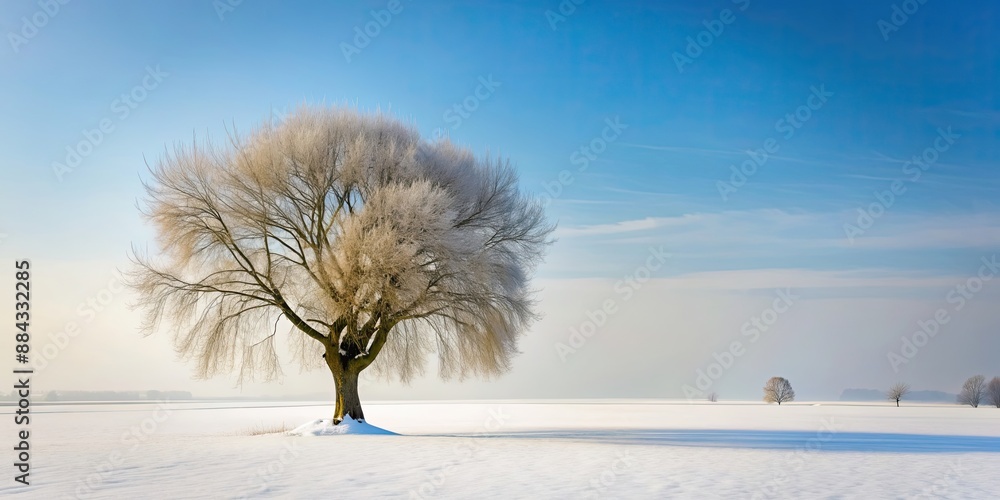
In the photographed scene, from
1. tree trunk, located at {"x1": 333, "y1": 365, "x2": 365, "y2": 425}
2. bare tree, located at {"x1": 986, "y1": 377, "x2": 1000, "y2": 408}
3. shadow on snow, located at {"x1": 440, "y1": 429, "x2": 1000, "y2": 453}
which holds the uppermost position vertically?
tree trunk, located at {"x1": 333, "y1": 365, "x2": 365, "y2": 425}

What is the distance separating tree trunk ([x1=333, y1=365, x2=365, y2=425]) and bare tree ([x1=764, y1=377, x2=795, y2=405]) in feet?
175

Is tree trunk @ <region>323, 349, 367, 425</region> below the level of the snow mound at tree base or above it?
above

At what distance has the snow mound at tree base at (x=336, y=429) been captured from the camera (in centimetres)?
2073

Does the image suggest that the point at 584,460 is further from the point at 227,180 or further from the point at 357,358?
the point at 227,180

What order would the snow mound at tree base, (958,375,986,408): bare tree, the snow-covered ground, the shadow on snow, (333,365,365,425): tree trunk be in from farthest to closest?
1. (958,375,986,408): bare tree
2. (333,365,365,425): tree trunk
3. the snow mound at tree base
4. the shadow on snow
5. the snow-covered ground

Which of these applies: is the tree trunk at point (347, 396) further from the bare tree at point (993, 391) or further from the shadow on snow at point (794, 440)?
the bare tree at point (993, 391)

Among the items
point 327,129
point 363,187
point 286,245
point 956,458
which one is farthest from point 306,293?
point 956,458

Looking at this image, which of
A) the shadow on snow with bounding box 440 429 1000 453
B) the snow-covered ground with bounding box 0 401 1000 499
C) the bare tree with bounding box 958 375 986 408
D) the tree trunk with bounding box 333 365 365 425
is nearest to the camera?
the snow-covered ground with bounding box 0 401 1000 499

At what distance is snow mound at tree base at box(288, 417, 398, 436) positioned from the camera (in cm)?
2073

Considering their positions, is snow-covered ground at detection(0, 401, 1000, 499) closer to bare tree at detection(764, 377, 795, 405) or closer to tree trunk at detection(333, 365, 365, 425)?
tree trunk at detection(333, 365, 365, 425)

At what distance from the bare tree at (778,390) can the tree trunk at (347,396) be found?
175 ft

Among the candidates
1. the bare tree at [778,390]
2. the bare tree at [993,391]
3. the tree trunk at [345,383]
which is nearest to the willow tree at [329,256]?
the tree trunk at [345,383]

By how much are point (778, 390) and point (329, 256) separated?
55.8m

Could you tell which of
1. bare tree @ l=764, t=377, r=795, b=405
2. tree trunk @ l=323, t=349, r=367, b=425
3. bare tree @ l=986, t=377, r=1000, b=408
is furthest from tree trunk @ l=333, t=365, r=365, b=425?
bare tree @ l=986, t=377, r=1000, b=408
